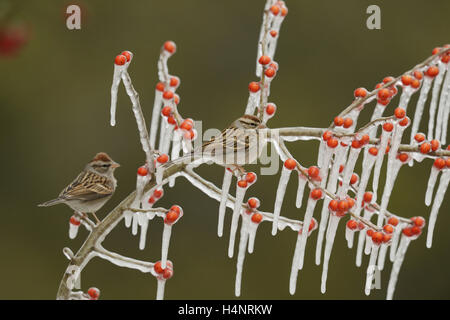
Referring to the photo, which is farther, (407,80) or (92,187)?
(92,187)

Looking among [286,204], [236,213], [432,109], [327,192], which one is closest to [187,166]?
[236,213]

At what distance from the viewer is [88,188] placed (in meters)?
1.25

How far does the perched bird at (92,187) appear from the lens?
124 cm

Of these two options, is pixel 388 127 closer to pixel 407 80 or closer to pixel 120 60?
pixel 407 80

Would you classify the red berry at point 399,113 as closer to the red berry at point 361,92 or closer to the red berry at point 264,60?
the red berry at point 361,92

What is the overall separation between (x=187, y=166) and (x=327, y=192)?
23cm

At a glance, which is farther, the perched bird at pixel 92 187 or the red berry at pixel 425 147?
the perched bird at pixel 92 187

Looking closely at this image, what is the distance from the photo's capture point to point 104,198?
1.26m

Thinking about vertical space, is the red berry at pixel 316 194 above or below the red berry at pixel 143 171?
below

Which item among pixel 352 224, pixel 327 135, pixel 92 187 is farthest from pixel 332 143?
pixel 92 187

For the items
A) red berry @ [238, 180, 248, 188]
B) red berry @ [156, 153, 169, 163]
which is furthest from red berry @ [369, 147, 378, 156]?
red berry @ [156, 153, 169, 163]

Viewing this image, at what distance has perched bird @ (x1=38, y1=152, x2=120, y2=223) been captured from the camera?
1237mm

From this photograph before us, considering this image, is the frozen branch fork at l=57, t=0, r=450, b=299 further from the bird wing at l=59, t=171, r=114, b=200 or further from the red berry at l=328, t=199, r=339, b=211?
the bird wing at l=59, t=171, r=114, b=200

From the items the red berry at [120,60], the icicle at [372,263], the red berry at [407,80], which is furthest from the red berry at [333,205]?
the red berry at [120,60]
